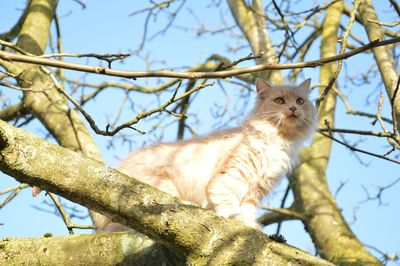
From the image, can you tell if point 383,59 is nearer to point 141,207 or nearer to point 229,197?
point 229,197

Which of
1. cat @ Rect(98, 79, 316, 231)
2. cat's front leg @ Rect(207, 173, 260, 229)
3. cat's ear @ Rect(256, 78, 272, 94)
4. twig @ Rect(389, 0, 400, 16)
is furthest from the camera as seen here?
cat's ear @ Rect(256, 78, 272, 94)

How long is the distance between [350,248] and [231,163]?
153 cm

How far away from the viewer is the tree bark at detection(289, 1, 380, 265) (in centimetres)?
493

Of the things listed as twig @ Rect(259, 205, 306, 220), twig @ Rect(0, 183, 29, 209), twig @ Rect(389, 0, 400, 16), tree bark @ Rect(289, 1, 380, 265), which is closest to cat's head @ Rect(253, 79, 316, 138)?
tree bark @ Rect(289, 1, 380, 265)

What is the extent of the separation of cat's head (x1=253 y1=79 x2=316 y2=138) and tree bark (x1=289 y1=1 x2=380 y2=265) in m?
0.43

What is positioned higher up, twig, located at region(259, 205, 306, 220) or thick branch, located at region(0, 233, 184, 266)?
twig, located at region(259, 205, 306, 220)

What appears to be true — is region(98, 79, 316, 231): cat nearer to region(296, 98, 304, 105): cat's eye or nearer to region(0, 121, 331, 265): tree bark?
region(296, 98, 304, 105): cat's eye

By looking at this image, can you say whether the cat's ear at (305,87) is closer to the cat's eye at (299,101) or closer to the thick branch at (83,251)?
the cat's eye at (299,101)

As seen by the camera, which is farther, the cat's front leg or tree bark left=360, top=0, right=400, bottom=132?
tree bark left=360, top=0, right=400, bottom=132

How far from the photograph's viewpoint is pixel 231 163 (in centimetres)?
439

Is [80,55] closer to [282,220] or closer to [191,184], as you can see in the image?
[191,184]

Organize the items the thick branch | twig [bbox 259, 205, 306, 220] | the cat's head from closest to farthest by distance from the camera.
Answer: the thick branch → the cat's head → twig [bbox 259, 205, 306, 220]

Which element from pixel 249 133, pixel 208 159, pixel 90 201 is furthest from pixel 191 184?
pixel 90 201

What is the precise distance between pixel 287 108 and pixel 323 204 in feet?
4.36
